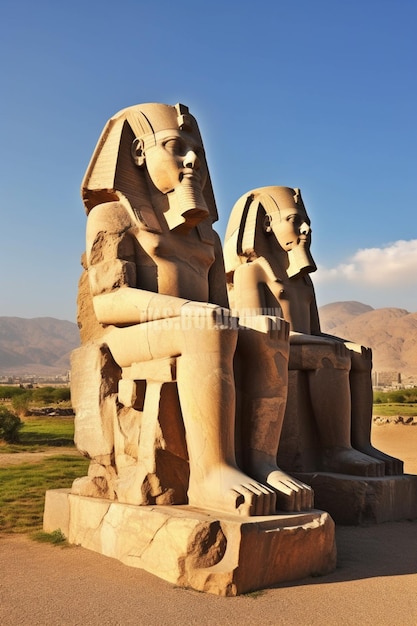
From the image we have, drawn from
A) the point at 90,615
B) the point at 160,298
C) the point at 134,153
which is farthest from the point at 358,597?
the point at 134,153

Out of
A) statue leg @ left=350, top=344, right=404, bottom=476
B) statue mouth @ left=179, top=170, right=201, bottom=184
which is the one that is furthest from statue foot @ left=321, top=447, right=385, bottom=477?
statue mouth @ left=179, top=170, right=201, bottom=184

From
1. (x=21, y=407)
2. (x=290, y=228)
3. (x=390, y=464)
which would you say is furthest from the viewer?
(x=21, y=407)

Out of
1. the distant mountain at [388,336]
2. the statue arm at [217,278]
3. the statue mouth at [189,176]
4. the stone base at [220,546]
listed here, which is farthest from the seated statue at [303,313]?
the distant mountain at [388,336]

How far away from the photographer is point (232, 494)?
9.84ft

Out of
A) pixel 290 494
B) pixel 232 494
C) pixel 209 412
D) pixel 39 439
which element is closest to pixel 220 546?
pixel 232 494

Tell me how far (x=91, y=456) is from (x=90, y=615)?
5.18 ft

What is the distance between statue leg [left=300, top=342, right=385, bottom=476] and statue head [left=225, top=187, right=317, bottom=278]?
103 centimetres

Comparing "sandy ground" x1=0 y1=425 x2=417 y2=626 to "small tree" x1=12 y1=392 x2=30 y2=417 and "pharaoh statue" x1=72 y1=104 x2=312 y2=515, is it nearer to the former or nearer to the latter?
"pharaoh statue" x1=72 y1=104 x2=312 y2=515

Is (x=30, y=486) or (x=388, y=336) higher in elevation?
(x=388, y=336)

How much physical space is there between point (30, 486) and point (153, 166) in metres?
3.53

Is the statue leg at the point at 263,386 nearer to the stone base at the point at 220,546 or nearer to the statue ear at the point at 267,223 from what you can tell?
the stone base at the point at 220,546

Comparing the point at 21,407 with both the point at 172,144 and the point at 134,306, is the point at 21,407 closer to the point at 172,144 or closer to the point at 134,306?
the point at 172,144

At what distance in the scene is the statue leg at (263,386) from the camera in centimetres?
351

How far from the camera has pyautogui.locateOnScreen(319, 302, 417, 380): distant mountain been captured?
8125cm
